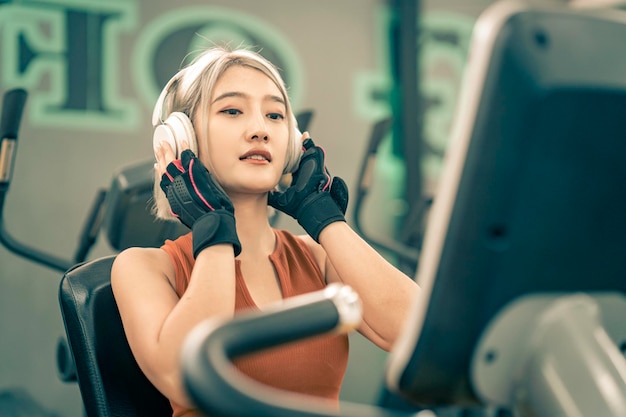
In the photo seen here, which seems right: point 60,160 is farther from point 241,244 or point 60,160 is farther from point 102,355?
point 102,355

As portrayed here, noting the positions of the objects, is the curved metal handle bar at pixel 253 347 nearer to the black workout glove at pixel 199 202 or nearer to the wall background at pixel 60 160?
the black workout glove at pixel 199 202

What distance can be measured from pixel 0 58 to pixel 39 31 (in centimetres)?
23

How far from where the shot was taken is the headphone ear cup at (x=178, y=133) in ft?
4.50

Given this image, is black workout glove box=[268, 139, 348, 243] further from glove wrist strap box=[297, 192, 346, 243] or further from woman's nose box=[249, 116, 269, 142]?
woman's nose box=[249, 116, 269, 142]

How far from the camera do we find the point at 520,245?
57 centimetres

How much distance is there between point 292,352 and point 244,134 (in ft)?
1.34

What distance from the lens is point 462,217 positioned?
547mm

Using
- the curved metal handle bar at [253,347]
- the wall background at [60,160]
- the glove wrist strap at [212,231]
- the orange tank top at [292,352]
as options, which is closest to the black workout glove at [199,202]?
the glove wrist strap at [212,231]

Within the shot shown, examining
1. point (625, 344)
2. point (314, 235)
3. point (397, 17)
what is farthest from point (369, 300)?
point (397, 17)

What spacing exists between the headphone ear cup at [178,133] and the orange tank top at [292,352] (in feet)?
0.58

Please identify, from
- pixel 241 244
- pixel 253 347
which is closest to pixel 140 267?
pixel 241 244

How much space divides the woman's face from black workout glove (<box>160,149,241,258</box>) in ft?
0.17

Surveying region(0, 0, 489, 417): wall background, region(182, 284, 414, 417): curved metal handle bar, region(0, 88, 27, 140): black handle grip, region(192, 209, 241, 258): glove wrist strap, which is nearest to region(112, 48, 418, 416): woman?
region(192, 209, 241, 258): glove wrist strap

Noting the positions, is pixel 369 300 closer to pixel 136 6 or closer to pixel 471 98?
pixel 471 98
